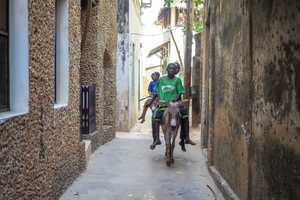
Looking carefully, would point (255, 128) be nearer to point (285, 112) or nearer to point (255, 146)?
point (255, 146)

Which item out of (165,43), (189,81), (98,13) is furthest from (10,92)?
(165,43)

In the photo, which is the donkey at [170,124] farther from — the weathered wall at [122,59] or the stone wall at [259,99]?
the weathered wall at [122,59]

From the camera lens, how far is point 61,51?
820 centimetres

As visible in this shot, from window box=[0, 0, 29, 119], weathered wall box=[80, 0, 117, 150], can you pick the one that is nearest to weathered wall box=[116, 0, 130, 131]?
weathered wall box=[80, 0, 117, 150]

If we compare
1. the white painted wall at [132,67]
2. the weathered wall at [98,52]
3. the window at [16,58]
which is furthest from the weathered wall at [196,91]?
the window at [16,58]

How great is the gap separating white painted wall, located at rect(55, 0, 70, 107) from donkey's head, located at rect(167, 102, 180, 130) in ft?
9.55

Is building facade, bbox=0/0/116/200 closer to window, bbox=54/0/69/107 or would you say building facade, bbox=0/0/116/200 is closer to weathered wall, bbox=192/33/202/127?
window, bbox=54/0/69/107

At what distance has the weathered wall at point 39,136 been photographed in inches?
205

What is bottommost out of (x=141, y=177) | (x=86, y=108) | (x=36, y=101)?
(x=141, y=177)

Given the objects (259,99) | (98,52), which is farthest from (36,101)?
(98,52)

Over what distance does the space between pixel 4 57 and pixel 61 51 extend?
107 inches

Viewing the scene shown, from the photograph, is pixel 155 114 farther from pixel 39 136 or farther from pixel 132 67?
pixel 132 67

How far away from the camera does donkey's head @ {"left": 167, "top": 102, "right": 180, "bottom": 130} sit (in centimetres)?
1059

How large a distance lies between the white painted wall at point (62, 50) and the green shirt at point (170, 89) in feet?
11.1
